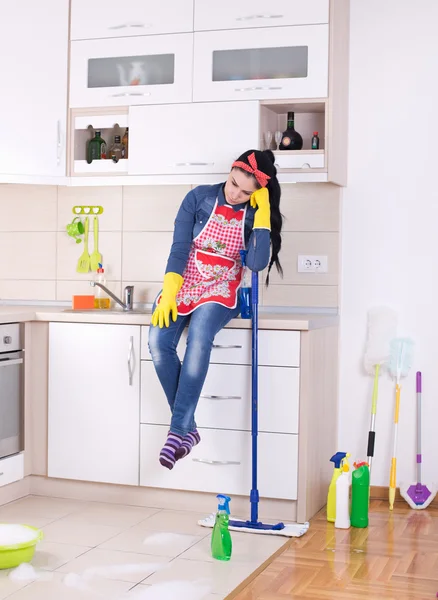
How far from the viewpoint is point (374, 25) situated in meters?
3.94

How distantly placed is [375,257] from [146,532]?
1.59m

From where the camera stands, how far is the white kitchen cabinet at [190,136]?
3.74 meters

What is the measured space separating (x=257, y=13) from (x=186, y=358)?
4.95 feet

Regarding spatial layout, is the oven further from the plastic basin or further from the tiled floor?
the plastic basin

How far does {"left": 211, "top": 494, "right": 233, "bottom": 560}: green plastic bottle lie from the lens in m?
2.92

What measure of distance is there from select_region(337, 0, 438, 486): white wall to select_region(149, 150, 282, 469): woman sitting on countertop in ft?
1.99

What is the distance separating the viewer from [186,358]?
340cm

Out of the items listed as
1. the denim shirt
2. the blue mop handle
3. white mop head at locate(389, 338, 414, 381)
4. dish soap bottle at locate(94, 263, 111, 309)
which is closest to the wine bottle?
the denim shirt

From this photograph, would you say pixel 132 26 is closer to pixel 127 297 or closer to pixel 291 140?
pixel 291 140

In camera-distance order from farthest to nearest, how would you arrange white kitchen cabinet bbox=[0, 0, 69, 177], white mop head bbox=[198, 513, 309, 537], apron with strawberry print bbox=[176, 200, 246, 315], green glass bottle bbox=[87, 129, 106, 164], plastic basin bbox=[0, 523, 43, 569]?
1. green glass bottle bbox=[87, 129, 106, 164]
2. white kitchen cabinet bbox=[0, 0, 69, 177]
3. apron with strawberry print bbox=[176, 200, 246, 315]
4. white mop head bbox=[198, 513, 309, 537]
5. plastic basin bbox=[0, 523, 43, 569]

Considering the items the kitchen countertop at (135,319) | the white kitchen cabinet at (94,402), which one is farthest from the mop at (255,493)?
the white kitchen cabinet at (94,402)

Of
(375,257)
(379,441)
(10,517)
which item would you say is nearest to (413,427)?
(379,441)

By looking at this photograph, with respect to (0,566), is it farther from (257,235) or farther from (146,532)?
(257,235)

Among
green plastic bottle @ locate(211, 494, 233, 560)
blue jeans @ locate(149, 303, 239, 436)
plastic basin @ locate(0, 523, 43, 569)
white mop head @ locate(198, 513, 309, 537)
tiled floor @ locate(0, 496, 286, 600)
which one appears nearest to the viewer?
tiled floor @ locate(0, 496, 286, 600)
